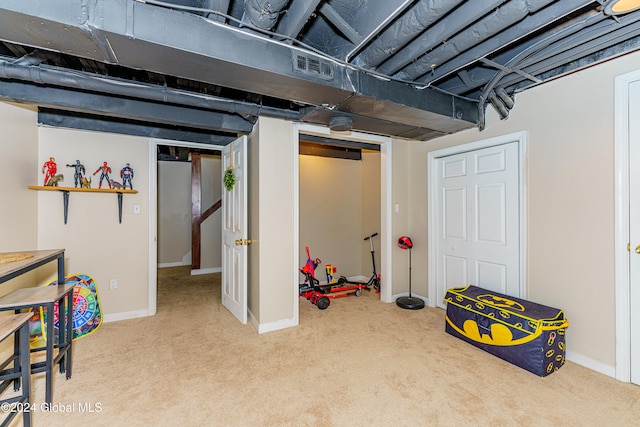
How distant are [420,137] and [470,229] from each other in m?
1.28

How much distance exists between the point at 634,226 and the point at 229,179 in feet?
12.4

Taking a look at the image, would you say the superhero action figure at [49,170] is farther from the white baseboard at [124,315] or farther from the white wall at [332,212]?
the white wall at [332,212]

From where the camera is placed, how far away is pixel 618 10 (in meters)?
1.61

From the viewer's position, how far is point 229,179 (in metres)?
3.61

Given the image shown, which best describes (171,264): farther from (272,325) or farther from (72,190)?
(272,325)

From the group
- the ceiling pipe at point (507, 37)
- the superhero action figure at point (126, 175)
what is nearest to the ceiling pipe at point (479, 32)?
the ceiling pipe at point (507, 37)

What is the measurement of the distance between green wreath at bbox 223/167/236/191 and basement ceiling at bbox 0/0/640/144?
0.70 meters

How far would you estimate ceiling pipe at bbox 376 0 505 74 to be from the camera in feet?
5.32

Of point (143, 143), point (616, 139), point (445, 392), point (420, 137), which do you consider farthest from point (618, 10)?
point (143, 143)

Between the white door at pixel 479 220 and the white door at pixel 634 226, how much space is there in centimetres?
80

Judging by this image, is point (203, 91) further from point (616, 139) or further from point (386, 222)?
point (616, 139)

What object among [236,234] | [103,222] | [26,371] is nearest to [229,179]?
[236,234]

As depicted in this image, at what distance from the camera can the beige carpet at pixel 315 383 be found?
6.05ft

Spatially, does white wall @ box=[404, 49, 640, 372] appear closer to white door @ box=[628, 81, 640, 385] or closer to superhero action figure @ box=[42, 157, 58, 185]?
white door @ box=[628, 81, 640, 385]
